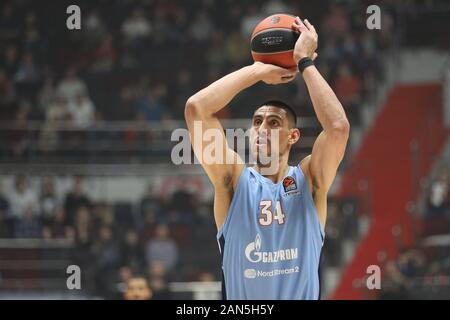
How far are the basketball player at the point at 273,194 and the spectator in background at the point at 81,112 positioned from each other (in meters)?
8.79

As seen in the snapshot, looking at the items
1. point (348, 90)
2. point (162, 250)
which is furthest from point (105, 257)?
point (348, 90)

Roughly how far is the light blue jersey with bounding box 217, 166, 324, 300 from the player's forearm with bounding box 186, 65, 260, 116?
45 cm

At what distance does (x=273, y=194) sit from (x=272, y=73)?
0.66m

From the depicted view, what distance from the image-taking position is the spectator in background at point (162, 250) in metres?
12.2

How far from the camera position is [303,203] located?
501 cm

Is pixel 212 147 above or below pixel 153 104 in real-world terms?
above

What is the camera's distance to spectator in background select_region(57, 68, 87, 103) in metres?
14.1

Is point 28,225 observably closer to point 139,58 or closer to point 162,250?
point 162,250

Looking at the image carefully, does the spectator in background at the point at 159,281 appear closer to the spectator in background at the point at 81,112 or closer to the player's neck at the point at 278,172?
the spectator in background at the point at 81,112

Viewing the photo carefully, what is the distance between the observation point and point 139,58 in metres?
14.9

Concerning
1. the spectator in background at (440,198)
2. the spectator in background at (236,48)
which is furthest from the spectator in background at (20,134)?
the spectator in background at (440,198)
